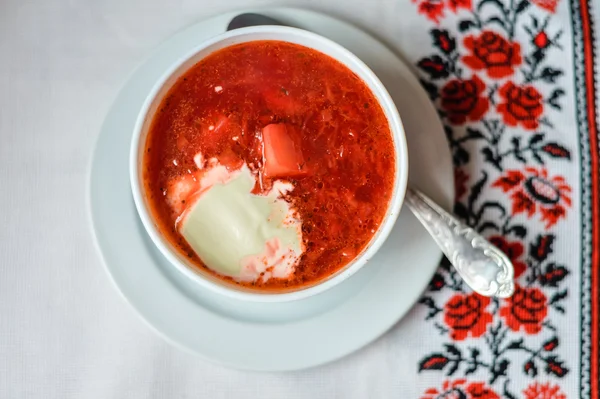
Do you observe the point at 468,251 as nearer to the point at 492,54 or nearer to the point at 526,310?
the point at 526,310

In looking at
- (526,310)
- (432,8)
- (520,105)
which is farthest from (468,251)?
(432,8)

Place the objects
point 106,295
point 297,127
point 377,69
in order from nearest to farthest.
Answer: point 297,127, point 377,69, point 106,295

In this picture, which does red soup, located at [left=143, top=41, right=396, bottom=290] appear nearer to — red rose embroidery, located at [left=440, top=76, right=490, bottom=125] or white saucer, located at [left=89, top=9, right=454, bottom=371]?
white saucer, located at [left=89, top=9, right=454, bottom=371]

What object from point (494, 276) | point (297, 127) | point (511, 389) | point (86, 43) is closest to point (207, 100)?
point (297, 127)

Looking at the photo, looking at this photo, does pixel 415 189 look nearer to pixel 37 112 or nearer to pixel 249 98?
pixel 249 98

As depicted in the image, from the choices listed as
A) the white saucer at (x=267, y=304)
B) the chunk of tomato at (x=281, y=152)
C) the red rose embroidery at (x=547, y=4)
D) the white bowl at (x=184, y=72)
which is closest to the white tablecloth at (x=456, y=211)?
the red rose embroidery at (x=547, y=4)

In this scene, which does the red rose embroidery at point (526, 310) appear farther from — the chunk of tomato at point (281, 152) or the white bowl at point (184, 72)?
the chunk of tomato at point (281, 152)
